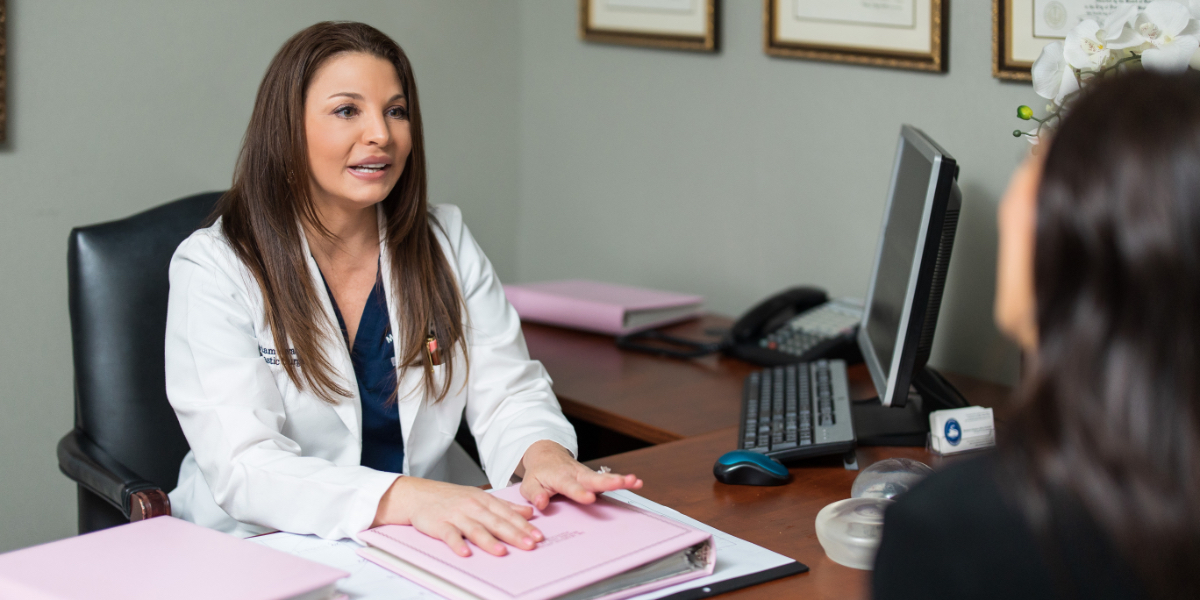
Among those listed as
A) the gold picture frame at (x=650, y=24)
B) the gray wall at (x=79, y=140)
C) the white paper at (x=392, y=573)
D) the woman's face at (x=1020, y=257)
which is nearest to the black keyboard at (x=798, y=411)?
the white paper at (x=392, y=573)

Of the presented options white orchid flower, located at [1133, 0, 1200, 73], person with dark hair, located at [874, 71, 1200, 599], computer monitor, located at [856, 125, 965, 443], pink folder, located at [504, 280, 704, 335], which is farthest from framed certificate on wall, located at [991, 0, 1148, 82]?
person with dark hair, located at [874, 71, 1200, 599]

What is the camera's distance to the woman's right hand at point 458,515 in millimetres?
1065

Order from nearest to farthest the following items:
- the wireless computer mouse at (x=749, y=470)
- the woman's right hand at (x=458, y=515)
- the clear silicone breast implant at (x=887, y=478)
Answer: the woman's right hand at (x=458, y=515) < the clear silicone breast implant at (x=887, y=478) < the wireless computer mouse at (x=749, y=470)

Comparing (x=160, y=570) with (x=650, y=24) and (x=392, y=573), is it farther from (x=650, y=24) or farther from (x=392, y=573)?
(x=650, y=24)

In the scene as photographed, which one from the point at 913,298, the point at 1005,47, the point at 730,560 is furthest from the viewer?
the point at 1005,47

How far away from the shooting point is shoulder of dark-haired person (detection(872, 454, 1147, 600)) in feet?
1.89

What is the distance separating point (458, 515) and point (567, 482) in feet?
0.47

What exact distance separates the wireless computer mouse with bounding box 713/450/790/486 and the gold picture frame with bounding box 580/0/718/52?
1.26m

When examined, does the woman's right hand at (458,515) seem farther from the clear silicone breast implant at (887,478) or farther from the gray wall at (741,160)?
the gray wall at (741,160)

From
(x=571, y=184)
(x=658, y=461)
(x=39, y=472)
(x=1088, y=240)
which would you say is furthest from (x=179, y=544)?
(x=571, y=184)

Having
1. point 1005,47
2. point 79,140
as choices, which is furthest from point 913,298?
point 79,140

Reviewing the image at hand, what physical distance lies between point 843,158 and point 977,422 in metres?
0.82

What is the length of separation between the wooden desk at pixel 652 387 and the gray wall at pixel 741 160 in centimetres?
23

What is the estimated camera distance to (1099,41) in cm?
135
